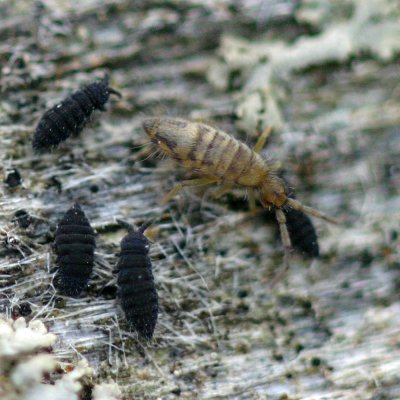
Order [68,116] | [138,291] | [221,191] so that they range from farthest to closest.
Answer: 1. [221,191]
2. [68,116]
3. [138,291]

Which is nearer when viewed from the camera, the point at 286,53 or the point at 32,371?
the point at 32,371

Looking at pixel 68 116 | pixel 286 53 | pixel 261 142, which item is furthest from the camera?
pixel 286 53

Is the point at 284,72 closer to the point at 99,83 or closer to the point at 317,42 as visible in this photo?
the point at 317,42

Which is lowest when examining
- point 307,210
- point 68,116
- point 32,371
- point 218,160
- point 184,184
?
point 32,371

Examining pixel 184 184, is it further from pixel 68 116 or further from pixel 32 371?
pixel 32 371

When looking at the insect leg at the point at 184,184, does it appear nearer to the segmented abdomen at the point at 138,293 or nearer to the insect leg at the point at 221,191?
the insect leg at the point at 221,191

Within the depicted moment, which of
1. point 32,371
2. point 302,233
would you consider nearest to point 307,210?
point 302,233
